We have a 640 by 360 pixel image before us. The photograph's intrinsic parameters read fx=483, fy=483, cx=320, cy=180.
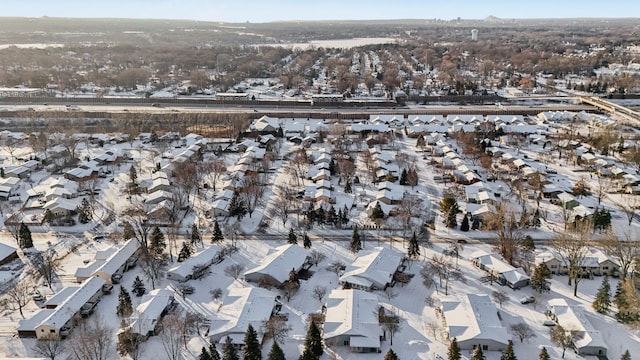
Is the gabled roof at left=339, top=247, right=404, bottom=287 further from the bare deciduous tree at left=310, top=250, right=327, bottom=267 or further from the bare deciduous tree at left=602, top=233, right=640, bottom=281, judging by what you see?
the bare deciduous tree at left=602, top=233, right=640, bottom=281

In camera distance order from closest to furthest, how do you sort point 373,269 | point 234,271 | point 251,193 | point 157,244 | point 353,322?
point 353,322, point 373,269, point 234,271, point 157,244, point 251,193

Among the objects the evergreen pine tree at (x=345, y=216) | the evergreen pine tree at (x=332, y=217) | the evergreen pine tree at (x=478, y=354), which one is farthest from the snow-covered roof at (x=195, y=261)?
the evergreen pine tree at (x=478, y=354)

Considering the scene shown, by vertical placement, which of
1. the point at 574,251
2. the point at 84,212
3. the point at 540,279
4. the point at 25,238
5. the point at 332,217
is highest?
the point at 574,251

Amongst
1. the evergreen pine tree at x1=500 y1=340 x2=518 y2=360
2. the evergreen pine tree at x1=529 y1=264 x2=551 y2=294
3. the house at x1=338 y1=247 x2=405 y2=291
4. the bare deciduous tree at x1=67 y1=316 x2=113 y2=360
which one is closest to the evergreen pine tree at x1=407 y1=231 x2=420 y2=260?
the house at x1=338 y1=247 x2=405 y2=291

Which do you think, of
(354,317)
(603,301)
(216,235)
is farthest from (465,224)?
(216,235)

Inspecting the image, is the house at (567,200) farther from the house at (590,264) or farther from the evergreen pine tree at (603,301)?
the evergreen pine tree at (603,301)

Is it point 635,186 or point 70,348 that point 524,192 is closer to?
point 635,186

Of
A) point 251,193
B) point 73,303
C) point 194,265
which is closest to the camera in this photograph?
point 73,303

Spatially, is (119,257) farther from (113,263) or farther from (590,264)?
(590,264)
